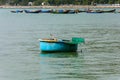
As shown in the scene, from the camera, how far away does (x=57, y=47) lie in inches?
1421

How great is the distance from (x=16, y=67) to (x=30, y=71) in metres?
1.92

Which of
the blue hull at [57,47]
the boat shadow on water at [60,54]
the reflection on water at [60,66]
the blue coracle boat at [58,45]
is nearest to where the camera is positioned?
the reflection on water at [60,66]

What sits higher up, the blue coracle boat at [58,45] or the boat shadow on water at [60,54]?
the blue coracle boat at [58,45]

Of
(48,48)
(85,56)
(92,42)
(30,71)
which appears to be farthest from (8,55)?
(92,42)

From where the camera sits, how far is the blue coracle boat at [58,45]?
3569 centimetres

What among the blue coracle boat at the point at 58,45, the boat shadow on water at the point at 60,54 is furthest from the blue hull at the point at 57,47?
the boat shadow on water at the point at 60,54

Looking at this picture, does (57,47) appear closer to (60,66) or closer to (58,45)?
(58,45)

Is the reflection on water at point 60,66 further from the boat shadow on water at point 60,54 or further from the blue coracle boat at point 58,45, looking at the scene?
the blue coracle boat at point 58,45

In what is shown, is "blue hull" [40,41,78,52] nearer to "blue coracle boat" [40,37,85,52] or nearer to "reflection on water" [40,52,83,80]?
"blue coracle boat" [40,37,85,52]

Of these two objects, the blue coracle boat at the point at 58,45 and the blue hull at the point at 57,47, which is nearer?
the blue coracle boat at the point at 58,45

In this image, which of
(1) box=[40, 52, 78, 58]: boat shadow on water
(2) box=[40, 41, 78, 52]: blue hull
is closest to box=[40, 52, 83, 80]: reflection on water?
(1) box=[40, 52, 78, 58]: boat shadow on water

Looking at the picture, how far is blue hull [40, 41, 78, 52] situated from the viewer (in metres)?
35.8

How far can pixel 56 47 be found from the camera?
118ft

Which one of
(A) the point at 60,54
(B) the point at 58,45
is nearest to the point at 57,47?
(B) the point at 58,45
